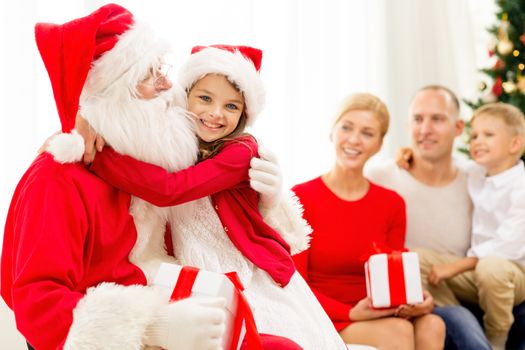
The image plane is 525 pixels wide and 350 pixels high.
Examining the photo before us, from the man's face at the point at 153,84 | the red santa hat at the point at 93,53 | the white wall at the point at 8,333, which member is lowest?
the white wall at the point at 8,333

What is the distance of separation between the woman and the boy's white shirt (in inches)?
17.2

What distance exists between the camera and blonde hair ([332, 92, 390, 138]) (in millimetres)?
2883

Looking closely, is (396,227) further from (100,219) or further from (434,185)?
(100,219)

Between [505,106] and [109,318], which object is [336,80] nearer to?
[505,106]

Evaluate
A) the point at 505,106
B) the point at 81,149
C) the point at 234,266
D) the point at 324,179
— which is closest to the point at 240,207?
the point at 234,266

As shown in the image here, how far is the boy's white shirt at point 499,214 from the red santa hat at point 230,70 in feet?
4.86

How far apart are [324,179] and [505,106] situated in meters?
1.02

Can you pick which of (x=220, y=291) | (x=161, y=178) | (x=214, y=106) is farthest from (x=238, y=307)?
(x=214, y=106)

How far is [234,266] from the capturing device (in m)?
1.90

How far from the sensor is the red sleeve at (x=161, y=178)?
1747 millimetres

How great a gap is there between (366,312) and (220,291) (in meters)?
1.19

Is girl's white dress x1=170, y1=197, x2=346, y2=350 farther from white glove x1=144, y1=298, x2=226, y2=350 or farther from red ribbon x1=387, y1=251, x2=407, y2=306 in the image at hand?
red ribbon x1=387, y1=251, x2=407, y2=306

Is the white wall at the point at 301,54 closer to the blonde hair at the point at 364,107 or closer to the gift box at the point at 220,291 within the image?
the blonde hair at the point at 364,107

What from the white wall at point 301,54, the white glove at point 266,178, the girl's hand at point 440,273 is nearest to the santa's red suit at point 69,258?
the white glove at point 266,178
